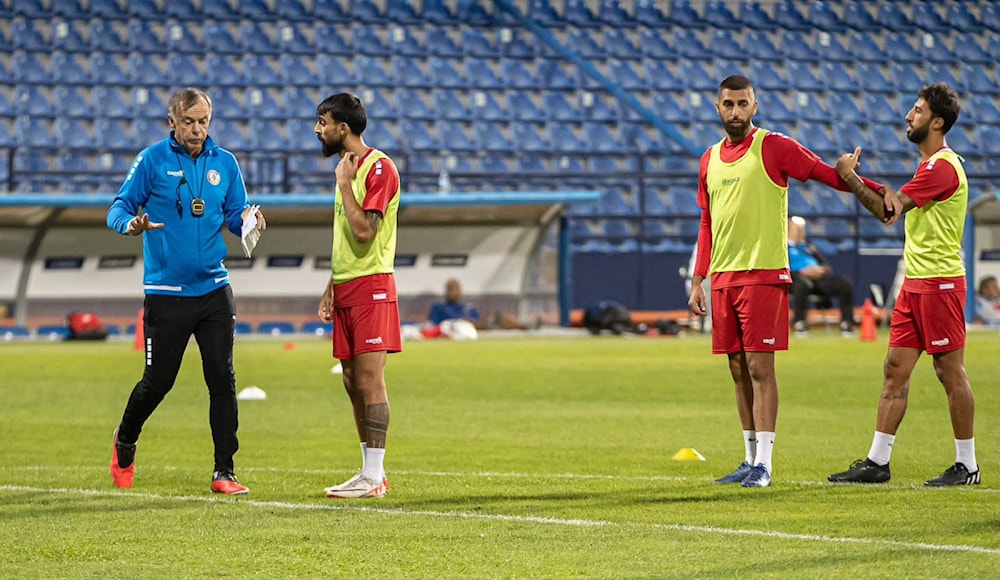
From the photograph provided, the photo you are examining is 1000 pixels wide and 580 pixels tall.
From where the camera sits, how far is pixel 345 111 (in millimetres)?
7672

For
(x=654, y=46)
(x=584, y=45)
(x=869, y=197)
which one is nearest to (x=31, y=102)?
(x=584, y=45)

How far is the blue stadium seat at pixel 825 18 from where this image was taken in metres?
40.7

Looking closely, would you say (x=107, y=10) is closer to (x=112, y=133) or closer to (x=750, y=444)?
(x=112, y=133)

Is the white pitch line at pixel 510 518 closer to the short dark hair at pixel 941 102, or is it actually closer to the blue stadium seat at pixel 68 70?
the short dark hair at pixel 941 102

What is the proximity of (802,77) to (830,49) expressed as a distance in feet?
5.01

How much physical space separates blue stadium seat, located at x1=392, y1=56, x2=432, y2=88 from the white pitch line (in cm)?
2834

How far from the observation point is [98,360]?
21547 millimetres

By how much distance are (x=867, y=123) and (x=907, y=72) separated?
2654 mm

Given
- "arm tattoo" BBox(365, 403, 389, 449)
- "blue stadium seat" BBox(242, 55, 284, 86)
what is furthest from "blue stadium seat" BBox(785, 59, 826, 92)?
"arm tattoo" BBox(365, 403, 389, 449)

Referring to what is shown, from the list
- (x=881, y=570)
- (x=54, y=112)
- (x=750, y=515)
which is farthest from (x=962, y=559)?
(x=54, y=112)

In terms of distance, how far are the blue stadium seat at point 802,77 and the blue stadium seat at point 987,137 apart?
4.08 meters

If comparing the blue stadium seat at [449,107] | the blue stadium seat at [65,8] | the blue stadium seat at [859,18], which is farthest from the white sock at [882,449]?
the blue stadium seat at [859,18]

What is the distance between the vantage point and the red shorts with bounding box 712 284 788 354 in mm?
8062

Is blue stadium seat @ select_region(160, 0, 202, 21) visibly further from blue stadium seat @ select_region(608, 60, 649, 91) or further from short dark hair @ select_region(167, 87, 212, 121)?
short dark hair @ select_region(167, 87, 212, 121)
